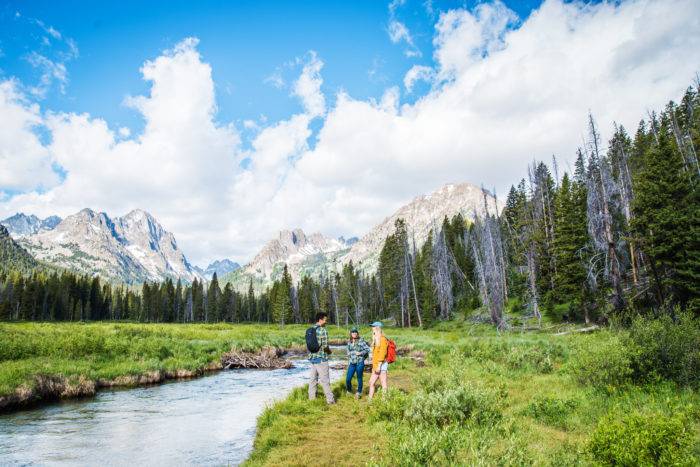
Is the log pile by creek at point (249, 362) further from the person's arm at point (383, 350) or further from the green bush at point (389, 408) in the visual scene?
the green bush at point (389, 408)

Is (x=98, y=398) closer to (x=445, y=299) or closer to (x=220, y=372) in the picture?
(x=220, y=372)

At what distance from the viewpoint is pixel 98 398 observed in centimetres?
1794

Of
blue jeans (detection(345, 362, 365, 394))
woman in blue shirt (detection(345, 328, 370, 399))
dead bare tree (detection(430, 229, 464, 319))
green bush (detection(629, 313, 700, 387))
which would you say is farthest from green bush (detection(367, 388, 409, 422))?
dead bare tree (detection(430, 229, 464, 319))

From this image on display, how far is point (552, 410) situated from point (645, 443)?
5.24 metres

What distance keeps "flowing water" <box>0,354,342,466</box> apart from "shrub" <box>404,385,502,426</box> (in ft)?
15.4

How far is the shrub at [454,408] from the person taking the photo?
30.6ft

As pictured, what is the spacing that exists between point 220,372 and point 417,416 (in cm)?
2132

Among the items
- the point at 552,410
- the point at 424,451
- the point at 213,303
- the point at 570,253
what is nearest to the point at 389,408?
the point at 552,410

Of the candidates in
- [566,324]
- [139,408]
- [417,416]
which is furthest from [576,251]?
[139,408]

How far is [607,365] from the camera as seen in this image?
40.6 ft

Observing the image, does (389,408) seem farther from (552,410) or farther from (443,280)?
(443,280)

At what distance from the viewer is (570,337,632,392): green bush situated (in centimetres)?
1189

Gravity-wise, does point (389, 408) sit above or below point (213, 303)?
below

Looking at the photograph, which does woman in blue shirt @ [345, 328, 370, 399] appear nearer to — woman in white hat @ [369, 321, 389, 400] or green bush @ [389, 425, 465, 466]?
woman in white hat @ [369, 321, 389, 400]
